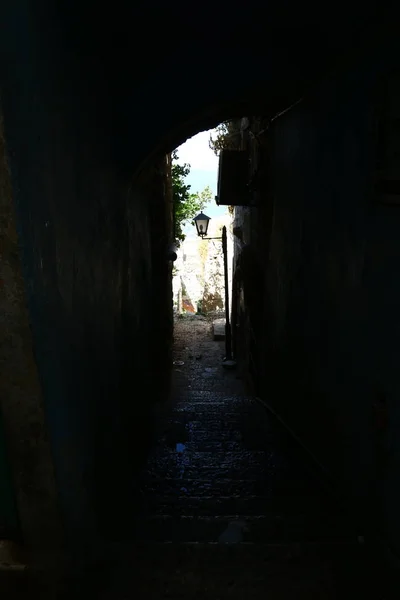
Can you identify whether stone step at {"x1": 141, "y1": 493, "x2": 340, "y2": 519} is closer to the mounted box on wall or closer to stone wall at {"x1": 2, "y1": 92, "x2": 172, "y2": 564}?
stone wall at {"x1": 2, "y1": 92, "x2": 172, "y2": 564}

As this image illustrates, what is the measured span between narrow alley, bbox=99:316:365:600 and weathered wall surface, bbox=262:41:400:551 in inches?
14.3

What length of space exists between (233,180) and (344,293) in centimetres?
516

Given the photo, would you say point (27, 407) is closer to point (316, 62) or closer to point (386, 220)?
point (386, 220)

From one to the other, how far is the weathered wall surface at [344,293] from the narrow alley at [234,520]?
0.36 meters

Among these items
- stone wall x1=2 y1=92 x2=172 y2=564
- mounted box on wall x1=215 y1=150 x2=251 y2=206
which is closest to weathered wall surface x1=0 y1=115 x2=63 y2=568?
stone wall x1=2 y1=92 x2=172 y2=564

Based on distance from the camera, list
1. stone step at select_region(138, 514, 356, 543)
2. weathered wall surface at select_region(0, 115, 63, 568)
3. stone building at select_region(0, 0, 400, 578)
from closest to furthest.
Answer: weathered wall surface at select_region(0, 115, 63, 568)
stone building at select_region(0, 0, 400, 578)
stone step at select_region(138, 514, 356, 543)

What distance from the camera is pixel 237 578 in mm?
2486

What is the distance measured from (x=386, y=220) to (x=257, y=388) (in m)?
5.86

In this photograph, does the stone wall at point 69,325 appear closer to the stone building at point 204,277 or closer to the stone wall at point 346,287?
the stone wall at point 346,287

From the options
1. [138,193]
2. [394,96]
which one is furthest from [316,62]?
[138,193]

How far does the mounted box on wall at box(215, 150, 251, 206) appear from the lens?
829 cm

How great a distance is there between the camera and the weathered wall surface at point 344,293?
2.96 m

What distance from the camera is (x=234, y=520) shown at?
3.41m

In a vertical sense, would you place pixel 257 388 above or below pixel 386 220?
below
